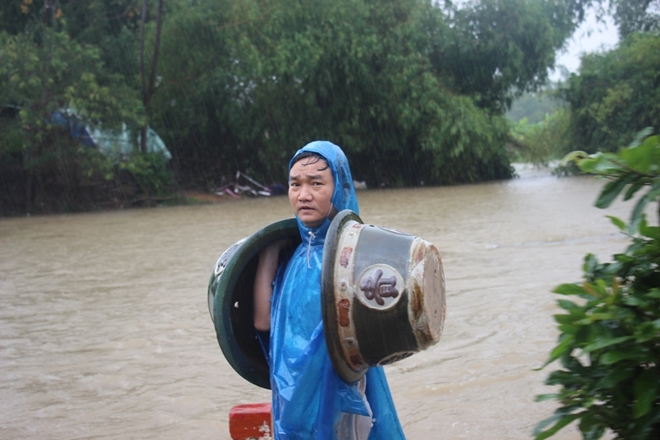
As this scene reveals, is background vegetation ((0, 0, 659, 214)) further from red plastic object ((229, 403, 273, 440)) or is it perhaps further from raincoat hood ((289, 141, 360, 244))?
raincoat hood ((289, 141, 360, 244))

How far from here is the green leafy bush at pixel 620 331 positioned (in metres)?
1.63

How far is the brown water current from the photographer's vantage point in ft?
13.3

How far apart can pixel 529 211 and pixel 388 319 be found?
1229 centimetres

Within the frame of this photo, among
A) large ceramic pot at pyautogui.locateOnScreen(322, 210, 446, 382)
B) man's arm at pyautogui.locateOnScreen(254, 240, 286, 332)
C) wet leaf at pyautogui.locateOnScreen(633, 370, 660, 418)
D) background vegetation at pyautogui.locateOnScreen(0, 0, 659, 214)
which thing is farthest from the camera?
background vegetation at pyautogui.locateOnScreen(0, 0, 659, 214)

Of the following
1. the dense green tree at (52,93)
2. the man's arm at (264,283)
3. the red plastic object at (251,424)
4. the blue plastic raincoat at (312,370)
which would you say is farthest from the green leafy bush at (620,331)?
the dense green tree at (52,93)

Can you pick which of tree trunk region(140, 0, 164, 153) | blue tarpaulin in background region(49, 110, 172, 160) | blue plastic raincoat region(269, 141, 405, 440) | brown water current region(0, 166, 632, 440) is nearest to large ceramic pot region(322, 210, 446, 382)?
blue plastic raincoat region(269, 141, 405, 440)

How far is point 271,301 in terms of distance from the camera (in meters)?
2.41

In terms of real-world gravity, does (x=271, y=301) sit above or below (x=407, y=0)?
below

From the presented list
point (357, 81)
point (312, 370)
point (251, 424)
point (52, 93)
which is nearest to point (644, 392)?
point (312, 370)

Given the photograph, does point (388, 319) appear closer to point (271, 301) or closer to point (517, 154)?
point (271, 301)

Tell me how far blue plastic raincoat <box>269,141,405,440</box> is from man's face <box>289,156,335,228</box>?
23 mm

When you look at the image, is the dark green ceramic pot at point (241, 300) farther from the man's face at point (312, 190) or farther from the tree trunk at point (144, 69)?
the tree trunk at point (144, 69)

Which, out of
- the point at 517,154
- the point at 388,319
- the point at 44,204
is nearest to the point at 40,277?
the point at 388,319

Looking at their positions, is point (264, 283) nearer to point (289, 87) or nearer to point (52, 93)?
point (52, 93)
